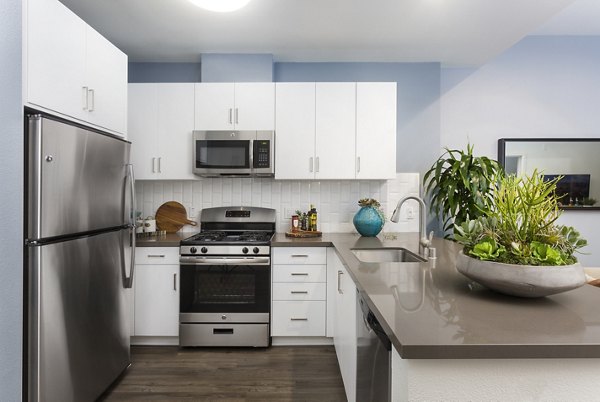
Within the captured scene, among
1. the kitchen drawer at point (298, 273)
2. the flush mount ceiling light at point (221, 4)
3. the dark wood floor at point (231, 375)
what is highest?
the flush mount ceiling light at point (221, 4)

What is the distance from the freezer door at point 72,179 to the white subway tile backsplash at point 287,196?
1.17 meters

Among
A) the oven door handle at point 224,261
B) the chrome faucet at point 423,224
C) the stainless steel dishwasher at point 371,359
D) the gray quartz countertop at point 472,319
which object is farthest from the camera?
the oven door handle at point 224,261

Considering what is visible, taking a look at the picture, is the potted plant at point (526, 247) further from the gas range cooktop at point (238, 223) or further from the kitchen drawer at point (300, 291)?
the gas range cooktop at point (238, 223)

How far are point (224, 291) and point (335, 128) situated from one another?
66.2 inches

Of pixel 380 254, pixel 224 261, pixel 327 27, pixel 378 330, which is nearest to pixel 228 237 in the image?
pixel 224 261

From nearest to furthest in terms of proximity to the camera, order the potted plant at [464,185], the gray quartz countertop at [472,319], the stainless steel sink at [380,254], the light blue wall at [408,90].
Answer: the gray quartz countertop at [472,319], the stainless steel sink at [380,254], the potted plant at [464,185], the light blue wall at [408,90]

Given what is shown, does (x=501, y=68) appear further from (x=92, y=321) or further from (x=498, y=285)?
(x=92, y=321)

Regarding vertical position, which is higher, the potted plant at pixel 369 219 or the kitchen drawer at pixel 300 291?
the potted plant at pixel 369 219

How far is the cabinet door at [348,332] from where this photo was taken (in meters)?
1.83

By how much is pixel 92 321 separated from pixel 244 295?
1118 millimetres

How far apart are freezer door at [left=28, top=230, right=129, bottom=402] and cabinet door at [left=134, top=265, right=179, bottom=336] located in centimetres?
43

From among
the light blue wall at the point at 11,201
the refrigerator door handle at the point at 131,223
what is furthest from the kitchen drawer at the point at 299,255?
the light blue wall at the point at 11,201

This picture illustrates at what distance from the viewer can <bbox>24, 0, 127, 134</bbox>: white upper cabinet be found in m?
1.66

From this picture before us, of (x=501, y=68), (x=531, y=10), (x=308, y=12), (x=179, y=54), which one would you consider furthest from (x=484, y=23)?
(x=179, y=54)
